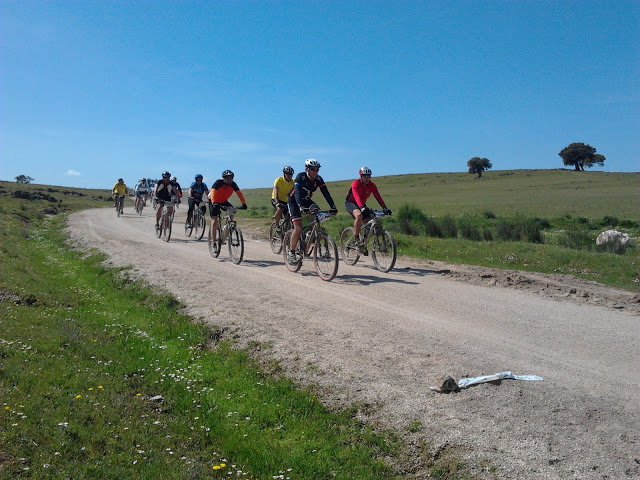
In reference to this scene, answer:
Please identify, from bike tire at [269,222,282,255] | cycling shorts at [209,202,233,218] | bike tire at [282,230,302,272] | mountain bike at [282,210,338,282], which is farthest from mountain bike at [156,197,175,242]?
mountain bike at [282,210,338,282]

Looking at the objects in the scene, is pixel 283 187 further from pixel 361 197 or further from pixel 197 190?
pixel 197 190

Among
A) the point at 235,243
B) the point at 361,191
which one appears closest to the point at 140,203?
the point at 235,243

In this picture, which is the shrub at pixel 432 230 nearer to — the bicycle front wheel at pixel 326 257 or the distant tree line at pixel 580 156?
the bicycle front wheel at pixel 326 257

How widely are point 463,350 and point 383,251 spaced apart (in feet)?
21.5

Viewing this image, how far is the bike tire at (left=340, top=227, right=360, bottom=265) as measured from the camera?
14.0 metres

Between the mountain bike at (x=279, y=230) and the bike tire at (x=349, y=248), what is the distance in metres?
1.60

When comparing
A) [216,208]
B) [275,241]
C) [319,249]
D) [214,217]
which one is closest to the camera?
[319,249]

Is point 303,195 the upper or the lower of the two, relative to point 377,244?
upper

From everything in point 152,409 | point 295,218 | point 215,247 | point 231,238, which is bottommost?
point 152,409

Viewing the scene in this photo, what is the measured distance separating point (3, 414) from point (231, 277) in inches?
291

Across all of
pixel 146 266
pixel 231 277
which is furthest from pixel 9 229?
pixel 231 277

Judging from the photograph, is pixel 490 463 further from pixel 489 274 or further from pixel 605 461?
pixel 489 274

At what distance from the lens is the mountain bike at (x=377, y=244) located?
13.2 meters

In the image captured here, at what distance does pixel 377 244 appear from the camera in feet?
44.5
